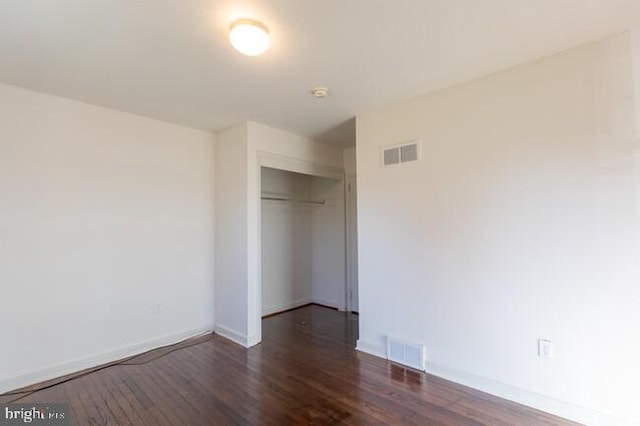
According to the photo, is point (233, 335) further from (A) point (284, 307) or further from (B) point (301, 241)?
(B) point (301, 241)

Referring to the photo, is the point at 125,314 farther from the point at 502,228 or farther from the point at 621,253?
the point at 621,253

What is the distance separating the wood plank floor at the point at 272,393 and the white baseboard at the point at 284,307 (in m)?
1.35

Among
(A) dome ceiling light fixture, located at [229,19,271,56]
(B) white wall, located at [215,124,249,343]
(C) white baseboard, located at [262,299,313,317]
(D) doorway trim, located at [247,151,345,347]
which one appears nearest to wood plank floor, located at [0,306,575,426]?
(D) doorway trim, located at [247,151,345,347]

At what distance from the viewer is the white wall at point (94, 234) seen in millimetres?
2678

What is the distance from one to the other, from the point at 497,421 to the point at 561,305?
901mm

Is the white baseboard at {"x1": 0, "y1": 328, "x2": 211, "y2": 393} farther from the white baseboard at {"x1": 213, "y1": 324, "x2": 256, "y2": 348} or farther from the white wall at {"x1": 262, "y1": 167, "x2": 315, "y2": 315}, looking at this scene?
the white wall at {"x1": 262, "y1": 167, "x2": 315, "y2": 315}

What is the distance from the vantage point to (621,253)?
2.02m

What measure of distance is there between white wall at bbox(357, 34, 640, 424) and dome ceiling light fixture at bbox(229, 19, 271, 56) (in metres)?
1.65

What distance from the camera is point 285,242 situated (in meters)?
5.18

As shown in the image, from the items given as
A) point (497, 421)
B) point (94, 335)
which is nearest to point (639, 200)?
point (497, 421)

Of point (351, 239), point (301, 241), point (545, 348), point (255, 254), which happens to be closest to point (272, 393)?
point (255, 254)

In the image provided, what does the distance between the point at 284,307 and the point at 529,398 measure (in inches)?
135

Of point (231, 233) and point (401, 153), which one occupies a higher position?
point (401, 153)

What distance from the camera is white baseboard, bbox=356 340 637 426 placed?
2.07 m
